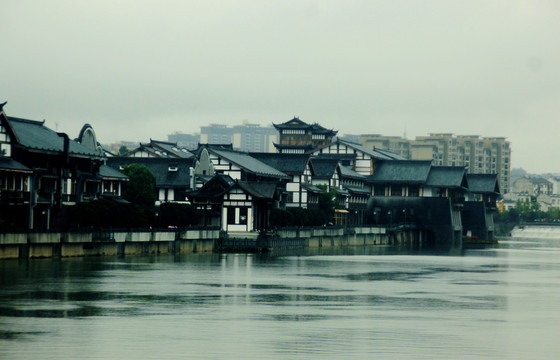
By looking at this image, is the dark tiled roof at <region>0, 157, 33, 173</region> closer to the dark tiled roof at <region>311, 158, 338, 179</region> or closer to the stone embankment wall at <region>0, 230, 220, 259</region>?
the stone embankment wall at <region>0, 230, 220, 259</region>

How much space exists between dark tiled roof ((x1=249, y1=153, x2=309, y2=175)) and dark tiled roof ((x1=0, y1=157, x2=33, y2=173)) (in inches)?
1816

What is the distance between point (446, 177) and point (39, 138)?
69195 millimetres

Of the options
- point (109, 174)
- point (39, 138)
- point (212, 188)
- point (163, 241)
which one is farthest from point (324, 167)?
point (39, 138)

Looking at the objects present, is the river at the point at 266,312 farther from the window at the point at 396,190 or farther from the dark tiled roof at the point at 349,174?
the window at the point at 396,190

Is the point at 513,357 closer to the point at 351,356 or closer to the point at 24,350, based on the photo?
the point at 351,356

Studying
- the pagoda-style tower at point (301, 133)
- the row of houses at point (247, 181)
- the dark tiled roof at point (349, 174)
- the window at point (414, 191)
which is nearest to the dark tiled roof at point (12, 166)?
the row of houses at point (247, 181)

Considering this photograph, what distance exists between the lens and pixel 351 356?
2383 centimetres

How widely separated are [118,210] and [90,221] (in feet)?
7.59

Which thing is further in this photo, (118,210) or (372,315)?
(118,210)

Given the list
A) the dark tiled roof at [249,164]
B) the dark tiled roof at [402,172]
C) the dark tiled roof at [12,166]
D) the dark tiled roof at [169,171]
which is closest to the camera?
the dark tiled roof at [12,166]

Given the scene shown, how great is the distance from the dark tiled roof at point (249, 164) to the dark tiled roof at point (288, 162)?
217 cm

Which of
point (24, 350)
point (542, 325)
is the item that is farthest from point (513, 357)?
point (24, 350)

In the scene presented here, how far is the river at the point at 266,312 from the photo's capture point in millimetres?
24766

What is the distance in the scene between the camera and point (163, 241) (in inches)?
2628
